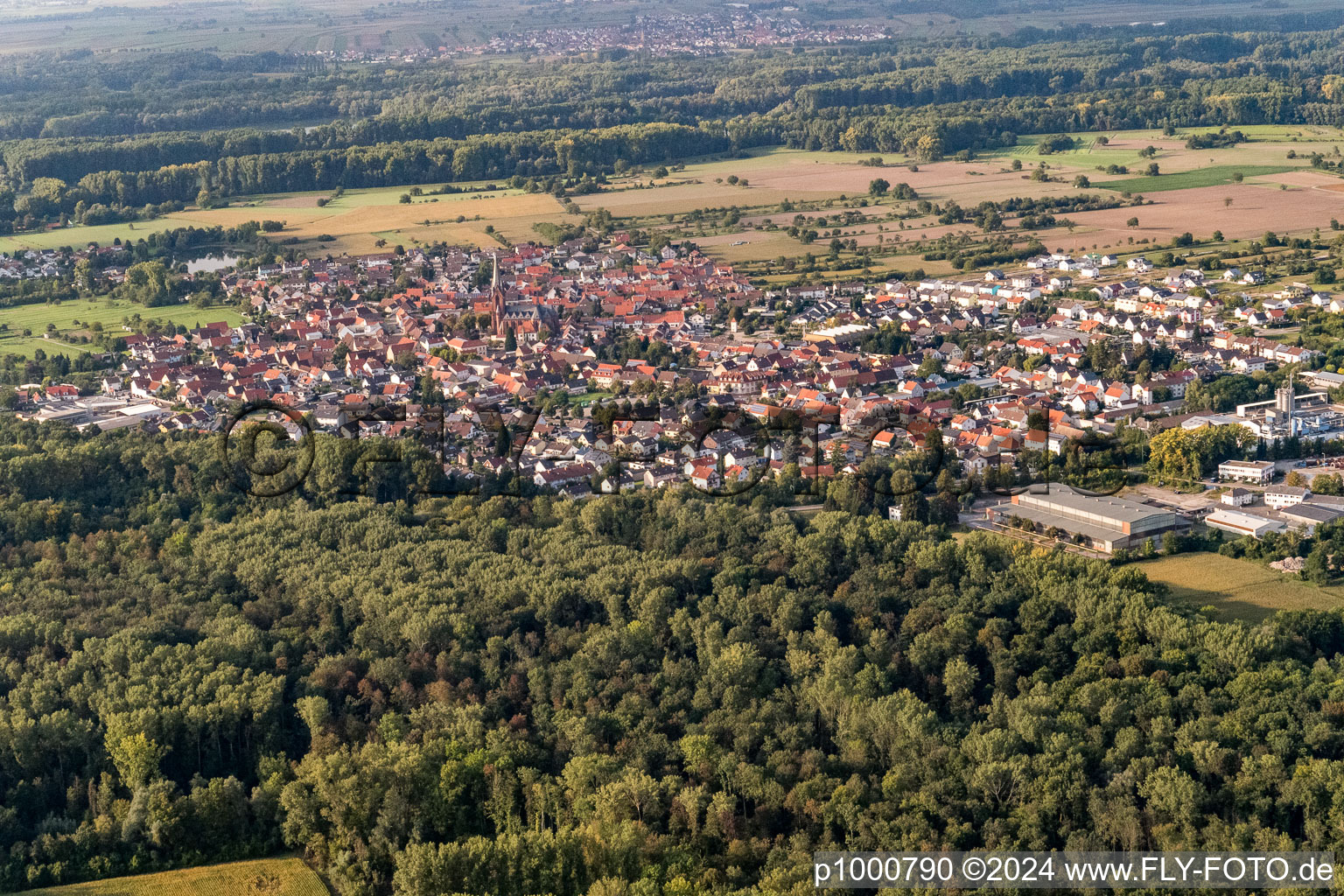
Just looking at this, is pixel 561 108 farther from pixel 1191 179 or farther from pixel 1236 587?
pixel 1236 587

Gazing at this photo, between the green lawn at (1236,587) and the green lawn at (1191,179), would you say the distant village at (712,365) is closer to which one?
the green lawn at (1236,587)

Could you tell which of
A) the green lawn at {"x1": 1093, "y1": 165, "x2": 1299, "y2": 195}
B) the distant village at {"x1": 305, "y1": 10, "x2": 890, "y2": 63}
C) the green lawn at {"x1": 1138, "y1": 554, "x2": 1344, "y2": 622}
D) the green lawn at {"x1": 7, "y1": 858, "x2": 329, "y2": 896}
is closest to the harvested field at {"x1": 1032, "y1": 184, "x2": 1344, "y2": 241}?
the green lawn at {"x1": 1093, "y1": 165, "x2": 1299, "y2": 195}

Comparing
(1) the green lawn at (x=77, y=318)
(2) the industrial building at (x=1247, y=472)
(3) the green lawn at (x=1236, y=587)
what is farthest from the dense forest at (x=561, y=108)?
(3) the green lawn at (x=1236, y=587)

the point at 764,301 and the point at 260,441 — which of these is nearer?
the point at 260,441

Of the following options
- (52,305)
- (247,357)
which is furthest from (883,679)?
(52,305)

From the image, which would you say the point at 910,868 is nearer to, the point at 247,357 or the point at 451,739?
the point at 451,739
